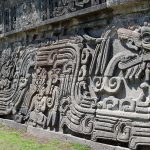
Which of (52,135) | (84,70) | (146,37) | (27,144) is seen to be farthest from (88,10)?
(27,144)

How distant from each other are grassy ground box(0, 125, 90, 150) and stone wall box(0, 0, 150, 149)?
0.82ft

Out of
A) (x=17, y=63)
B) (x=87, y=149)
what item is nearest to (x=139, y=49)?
(x=87, y=149)

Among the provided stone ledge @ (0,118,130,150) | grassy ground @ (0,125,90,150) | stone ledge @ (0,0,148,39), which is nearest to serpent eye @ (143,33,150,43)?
stone ledge @ (0,0,148,39)

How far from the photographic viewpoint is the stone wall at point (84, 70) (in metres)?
4.70

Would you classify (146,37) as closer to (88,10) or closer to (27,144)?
(88,10)

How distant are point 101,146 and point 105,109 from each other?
1.62ft

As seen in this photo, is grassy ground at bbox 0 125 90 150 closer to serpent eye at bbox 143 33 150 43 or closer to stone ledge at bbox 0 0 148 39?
serpent eye at bbox 143 33 150 43

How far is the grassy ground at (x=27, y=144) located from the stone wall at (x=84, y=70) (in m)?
0.25

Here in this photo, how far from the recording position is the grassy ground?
5286 mm

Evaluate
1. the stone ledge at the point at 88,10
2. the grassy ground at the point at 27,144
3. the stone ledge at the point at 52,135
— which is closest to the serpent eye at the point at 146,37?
the stone ledge at the point at 88,10

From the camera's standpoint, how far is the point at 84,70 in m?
5.50

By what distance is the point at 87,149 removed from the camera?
16.6 ft

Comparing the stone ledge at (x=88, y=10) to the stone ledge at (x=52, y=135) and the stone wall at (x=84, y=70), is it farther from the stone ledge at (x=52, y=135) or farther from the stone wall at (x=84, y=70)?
the stone ledge at (x=52, y=135)

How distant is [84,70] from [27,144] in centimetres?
142
